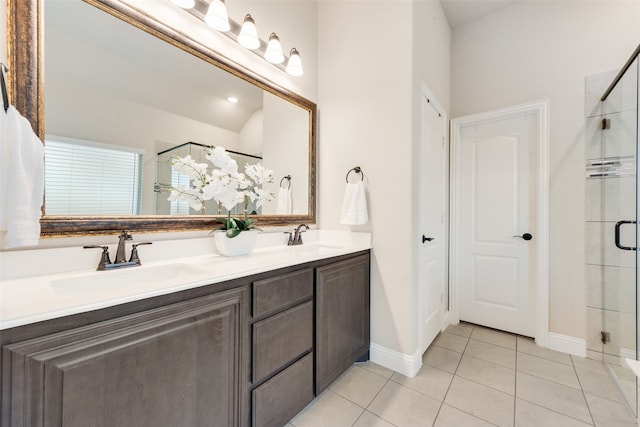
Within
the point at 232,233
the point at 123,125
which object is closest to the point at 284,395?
the point at 232,233

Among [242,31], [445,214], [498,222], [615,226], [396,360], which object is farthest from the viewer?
[445,214]

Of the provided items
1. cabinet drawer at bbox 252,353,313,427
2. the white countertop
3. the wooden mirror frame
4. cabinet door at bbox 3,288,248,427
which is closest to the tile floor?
cabinet drawer at bbox 252,353,313,427

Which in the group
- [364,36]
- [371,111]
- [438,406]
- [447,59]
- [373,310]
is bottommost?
[438,406]

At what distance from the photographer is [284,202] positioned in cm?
209

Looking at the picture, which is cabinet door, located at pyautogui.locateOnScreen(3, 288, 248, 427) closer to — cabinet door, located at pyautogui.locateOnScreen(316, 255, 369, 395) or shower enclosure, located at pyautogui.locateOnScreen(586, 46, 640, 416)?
cabinet door, located at pyautogui.locateOnScreen(316, 255, 369, 395)

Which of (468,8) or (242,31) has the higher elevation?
(468,8)

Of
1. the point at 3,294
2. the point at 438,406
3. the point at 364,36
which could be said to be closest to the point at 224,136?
the point at 3,294

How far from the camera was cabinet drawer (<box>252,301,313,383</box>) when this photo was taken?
117cm

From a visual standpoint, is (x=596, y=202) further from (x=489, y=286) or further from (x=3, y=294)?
(x=3, y=294)

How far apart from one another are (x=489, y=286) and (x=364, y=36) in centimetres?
250

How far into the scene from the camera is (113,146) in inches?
49.1

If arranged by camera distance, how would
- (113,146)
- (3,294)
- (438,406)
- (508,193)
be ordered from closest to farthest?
(3,294) → (113,146) → (438,406) → (508,193)

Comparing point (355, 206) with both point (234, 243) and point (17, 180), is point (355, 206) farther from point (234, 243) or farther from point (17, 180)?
point (17, 180)

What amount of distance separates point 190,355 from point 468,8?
3440 millimetres
